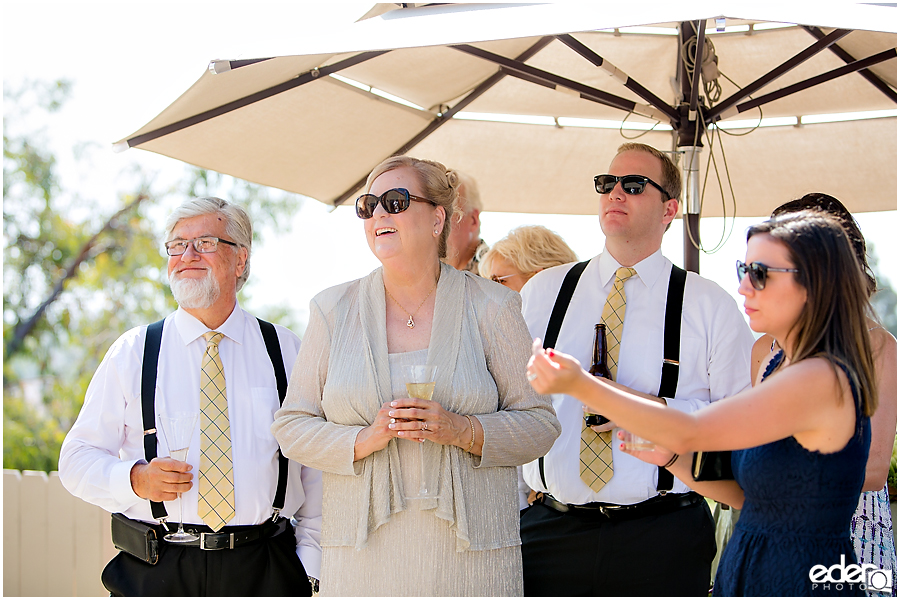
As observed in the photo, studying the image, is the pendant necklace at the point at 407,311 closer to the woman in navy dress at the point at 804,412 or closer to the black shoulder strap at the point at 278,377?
the black shoulder strap at the point at 278,377

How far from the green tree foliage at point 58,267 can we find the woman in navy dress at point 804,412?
52.6 ft

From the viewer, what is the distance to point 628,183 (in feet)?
11.1

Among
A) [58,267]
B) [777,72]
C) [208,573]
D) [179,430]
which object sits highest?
[58,267]

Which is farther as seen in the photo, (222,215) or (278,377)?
(222,215)

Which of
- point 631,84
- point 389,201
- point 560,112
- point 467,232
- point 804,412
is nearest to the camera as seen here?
point 804,412

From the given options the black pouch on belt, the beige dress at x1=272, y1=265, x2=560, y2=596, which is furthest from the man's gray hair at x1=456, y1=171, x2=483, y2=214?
the black pouch on belt

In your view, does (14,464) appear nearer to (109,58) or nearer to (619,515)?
(109,58)

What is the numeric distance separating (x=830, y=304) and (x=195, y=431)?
225cm

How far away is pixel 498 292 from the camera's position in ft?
9.77

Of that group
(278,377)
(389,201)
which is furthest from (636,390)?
(278,377)

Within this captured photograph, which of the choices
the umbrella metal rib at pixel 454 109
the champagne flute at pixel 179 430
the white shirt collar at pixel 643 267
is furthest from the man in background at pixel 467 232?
the champagne flute at pixel 179 430

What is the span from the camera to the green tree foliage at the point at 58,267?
16.9 m

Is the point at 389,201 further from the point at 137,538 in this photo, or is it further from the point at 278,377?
the point at 137,538

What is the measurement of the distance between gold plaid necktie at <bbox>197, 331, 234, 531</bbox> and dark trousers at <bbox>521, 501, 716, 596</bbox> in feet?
4.20
